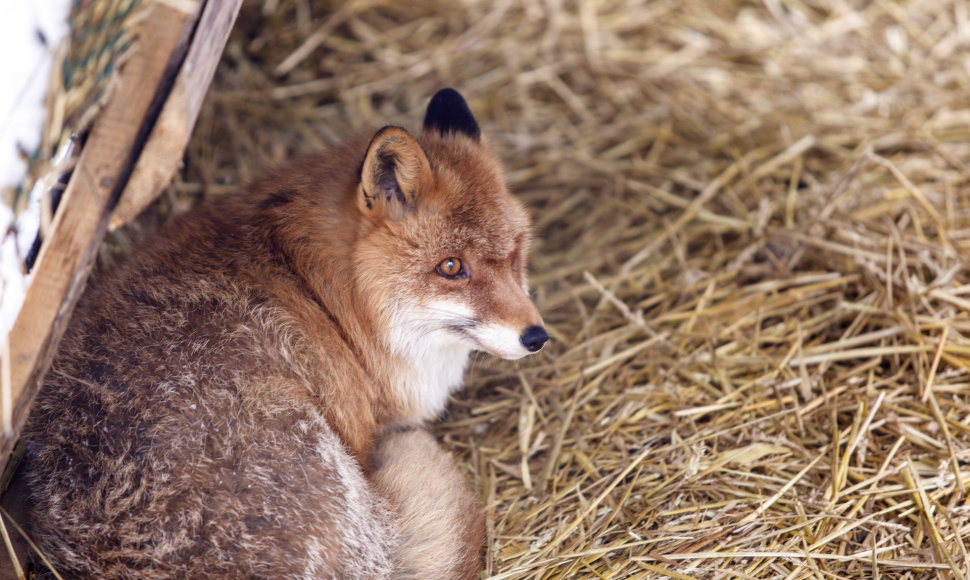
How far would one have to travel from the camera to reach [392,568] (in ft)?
7.98

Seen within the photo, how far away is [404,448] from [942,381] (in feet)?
7.76

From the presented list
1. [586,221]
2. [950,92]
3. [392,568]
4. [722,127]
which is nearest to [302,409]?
[392,568]

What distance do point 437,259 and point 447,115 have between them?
2.66 feet

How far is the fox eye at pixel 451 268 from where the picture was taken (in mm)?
2714

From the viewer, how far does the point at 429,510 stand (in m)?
2.53

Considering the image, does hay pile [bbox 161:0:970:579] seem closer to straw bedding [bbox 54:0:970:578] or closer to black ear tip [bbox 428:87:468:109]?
straw bedding [bbox 54:0:970:578]

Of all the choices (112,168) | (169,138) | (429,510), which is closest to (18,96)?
(112,168)

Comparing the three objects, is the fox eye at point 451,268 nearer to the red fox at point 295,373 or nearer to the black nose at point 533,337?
the red fox at point 295,373

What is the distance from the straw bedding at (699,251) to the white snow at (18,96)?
1871mm

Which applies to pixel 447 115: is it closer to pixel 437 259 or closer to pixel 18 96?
pixel 437 259

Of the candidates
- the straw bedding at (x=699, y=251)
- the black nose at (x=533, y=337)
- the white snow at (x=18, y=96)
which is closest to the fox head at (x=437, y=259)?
the black nose at (x=533, y=337)

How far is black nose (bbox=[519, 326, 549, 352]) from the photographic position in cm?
262

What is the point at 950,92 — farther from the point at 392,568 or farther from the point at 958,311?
the point at 392,568

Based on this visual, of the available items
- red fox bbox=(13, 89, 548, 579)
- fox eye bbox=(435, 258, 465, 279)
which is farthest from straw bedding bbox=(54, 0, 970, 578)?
fox eye bbox=(435, 258, 465, 279)
